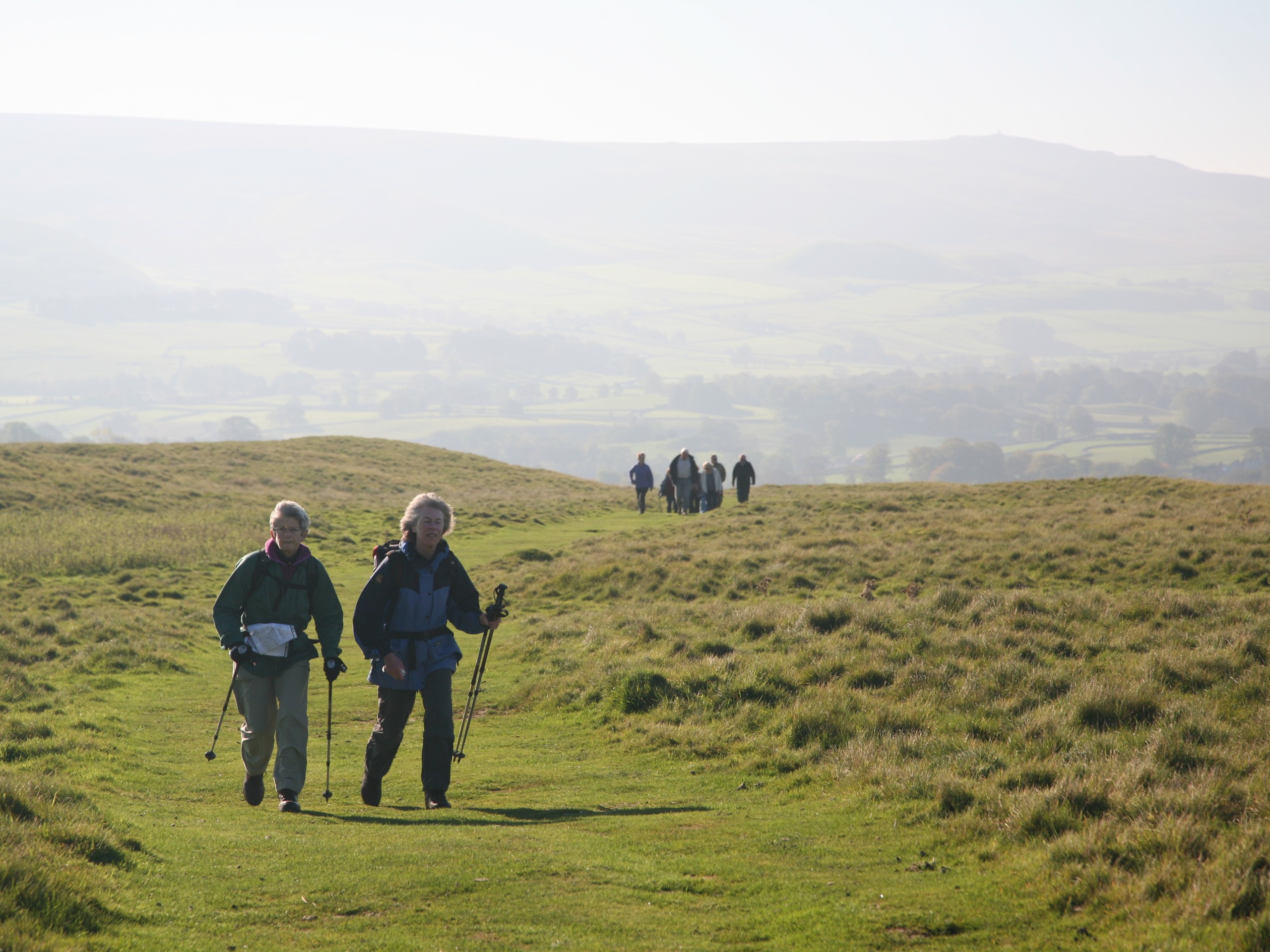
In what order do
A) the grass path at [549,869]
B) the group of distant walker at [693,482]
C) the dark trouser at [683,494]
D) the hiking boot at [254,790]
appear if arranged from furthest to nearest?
1. the dark trouser at [683,494]
2. the group of distant walker at [693,482]
3. the hiking boot at [254,790]
4. the grass path at [549,869]

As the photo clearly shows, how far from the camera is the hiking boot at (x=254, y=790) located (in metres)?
8.09

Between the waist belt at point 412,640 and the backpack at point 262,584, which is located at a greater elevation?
the backpack at point 262,584

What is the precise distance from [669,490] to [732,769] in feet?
93.6

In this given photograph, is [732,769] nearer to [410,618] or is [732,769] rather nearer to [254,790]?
[410,618]

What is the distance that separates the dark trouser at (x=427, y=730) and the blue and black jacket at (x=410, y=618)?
0.10m

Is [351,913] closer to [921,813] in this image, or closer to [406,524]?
[406,524]

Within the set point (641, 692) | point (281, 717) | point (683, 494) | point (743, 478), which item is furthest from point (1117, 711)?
point (743, 478)

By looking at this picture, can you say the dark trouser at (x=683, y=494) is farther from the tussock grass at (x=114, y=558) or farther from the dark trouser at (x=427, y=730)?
the dark trouser at (x=427, y=730)

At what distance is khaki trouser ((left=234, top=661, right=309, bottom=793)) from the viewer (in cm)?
787

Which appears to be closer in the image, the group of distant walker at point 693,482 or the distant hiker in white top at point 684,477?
the group of distant walker at point 693,482

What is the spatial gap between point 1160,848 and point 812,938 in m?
2.22

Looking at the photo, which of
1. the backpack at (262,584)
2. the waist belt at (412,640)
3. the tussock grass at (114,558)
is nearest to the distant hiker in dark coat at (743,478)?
the tussock grass at (114,558)

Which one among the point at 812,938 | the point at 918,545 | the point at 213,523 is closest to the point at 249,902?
the point at 812,938

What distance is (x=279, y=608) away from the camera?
25.8 ft
